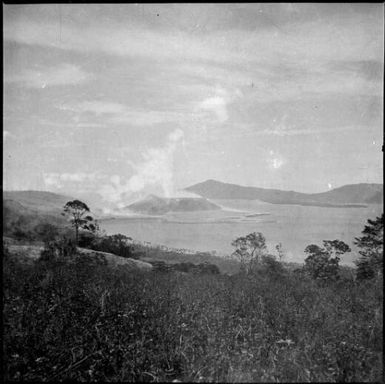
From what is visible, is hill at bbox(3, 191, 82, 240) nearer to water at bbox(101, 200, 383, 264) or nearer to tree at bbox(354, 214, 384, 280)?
water at bbox(101, 200, 383, 264)

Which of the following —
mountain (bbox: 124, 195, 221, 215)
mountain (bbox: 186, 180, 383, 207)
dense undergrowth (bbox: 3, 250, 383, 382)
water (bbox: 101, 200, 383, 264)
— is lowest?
dense undergrowth (bbox: 3, 250, 383, 382)

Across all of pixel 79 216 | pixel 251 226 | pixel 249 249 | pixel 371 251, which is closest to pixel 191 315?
pixel 249 249

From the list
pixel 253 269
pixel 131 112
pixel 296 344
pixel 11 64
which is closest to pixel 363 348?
pixel 296 344

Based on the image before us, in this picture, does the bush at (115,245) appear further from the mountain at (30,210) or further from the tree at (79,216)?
the mountain at (30,210)

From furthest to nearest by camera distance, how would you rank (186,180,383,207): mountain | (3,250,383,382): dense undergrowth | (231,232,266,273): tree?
(231,232,266,273): tree
(186,180,383,207): mountain
(3,250,383,382): dense undergrowth

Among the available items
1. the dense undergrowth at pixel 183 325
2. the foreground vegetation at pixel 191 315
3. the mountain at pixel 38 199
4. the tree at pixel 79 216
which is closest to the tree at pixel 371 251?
the foreground vegetation at pixel 191 315

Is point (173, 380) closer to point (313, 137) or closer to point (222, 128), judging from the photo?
point (222, 128)

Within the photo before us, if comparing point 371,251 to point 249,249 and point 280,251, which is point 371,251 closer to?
point 280,251

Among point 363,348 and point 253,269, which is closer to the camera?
point 363,348

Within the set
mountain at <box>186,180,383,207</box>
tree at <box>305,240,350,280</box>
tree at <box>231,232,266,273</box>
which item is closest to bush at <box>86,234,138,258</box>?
mountain at <box>186,180,383,207</box>
